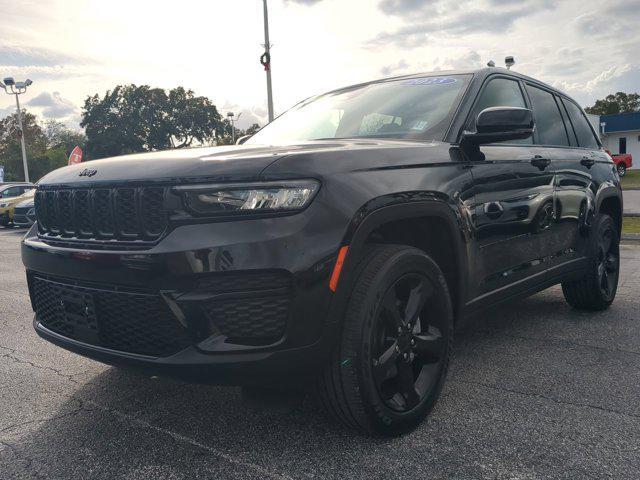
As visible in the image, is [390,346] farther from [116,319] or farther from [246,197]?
[116,319]

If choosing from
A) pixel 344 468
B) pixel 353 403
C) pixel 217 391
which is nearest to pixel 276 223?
pixel 353 403

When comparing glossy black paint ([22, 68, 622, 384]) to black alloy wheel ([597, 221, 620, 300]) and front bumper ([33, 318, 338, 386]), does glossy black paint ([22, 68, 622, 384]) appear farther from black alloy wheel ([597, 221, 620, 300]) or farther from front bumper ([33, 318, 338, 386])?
black alloy wheel ([597, 221, 620, 300])

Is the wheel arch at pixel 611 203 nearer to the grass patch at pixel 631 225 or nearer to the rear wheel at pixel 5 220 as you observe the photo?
the grass patch at pixel 631 225

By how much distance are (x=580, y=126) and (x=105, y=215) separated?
389cm

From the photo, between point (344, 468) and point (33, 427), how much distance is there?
4.89 feet

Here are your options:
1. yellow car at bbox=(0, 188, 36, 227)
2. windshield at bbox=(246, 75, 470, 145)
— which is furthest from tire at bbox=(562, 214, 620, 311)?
yellow car at bbox=(0, 188, 36, 227)

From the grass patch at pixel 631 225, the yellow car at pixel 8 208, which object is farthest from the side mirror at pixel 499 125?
the yellow car at pixel 8 208

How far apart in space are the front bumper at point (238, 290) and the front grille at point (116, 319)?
0.08ft

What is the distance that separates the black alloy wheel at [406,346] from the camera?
2.46 m

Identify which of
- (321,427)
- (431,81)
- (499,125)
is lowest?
(321,427)

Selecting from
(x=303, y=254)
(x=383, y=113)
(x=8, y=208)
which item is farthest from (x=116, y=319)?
(x=8, y=208)

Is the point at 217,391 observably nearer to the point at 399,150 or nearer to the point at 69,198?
the point at 69,198

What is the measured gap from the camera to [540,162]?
144 inches

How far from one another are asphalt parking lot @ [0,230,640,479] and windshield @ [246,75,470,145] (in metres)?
1.42
